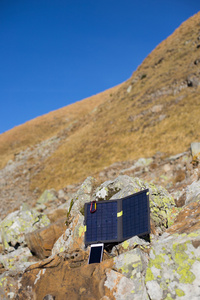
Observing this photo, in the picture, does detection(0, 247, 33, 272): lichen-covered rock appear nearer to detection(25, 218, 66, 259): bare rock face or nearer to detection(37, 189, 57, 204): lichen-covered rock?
detection(25, 218, 66, 259): bare rock face

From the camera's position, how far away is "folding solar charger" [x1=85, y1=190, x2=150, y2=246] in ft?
27.7

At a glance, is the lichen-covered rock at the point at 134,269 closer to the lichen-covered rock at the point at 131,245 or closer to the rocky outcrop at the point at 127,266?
the rocky outcrop at the point at 127,266

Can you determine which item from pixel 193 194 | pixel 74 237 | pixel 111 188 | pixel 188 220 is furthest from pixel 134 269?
pixel 111 188

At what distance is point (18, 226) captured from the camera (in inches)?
693

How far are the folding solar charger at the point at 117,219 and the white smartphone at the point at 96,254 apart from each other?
0.63 ft

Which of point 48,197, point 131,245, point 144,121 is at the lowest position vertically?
point 48,197

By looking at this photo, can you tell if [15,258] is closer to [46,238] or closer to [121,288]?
[46,238]

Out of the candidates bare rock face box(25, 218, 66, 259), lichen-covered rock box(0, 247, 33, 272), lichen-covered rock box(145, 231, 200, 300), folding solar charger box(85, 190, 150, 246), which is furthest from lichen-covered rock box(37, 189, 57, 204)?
lichen-covered rock box(145, 231, 200, 300)

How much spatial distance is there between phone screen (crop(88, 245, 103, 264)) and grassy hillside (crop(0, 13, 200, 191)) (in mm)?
24281

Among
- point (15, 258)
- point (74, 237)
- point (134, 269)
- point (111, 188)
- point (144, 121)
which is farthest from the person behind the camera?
point (144, 121)

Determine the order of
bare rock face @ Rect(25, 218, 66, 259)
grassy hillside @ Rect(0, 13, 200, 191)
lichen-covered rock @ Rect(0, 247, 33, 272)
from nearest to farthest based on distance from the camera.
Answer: bare rock face @ Rect(25, 218, 66, 259)
lichen-covered rock @ Rect(0, 247, 33, 272)
grassy hillside @ Rect(0, 13, 200, 191)

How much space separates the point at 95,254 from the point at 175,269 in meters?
2.53

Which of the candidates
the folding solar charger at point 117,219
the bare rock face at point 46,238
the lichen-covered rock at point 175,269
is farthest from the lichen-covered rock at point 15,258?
the lichen-covered rock at point 175,269

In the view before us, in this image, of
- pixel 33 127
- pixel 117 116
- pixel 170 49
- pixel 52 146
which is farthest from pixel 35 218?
pixel 33 127
